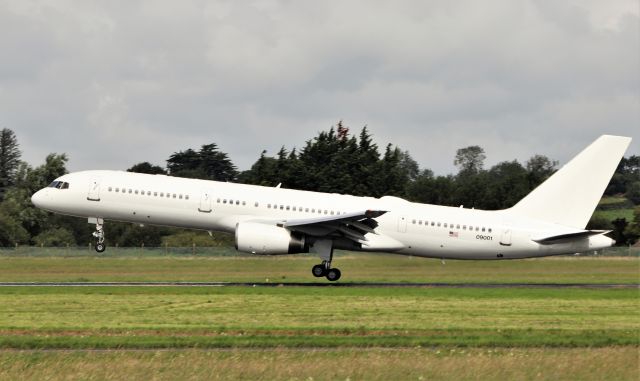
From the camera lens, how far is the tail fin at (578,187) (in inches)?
1670

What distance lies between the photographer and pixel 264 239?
3847 centimetres

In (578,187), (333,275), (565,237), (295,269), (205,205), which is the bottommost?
(333,275)

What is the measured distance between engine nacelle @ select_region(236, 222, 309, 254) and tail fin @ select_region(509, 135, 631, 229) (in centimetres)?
1059

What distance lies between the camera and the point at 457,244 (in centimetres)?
4184

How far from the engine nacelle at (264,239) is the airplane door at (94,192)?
6.37 m

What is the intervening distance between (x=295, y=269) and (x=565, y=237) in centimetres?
1314

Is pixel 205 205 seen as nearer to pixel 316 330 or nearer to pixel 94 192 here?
pixel 94 192

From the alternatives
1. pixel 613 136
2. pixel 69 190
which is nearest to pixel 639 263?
pixel 613 136

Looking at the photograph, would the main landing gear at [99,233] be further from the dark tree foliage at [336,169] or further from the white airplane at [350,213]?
the dark tree foliage at [336,169]

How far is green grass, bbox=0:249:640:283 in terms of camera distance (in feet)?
145

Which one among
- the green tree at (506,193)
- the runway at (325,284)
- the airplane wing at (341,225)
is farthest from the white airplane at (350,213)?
the green tree at (506,193)

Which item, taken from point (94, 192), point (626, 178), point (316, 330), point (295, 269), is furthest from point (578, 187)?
point (626, 178)

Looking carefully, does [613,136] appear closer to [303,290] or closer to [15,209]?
[303,290]

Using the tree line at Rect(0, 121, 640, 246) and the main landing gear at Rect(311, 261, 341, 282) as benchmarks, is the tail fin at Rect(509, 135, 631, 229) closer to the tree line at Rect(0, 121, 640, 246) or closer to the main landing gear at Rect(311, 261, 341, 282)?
the main landing gear at Rect(311, 261, 341, 282)
